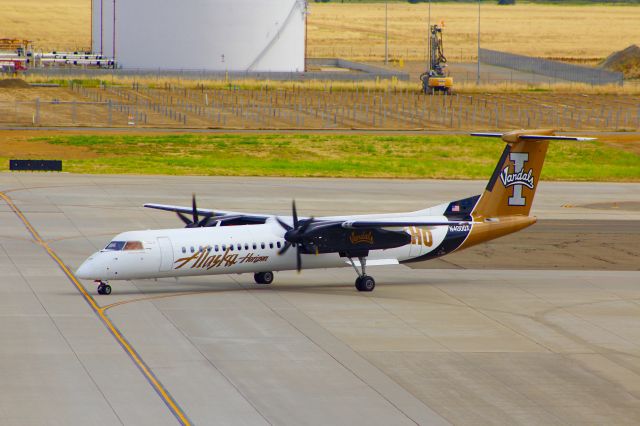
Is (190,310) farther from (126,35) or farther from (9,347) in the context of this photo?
(126,35)

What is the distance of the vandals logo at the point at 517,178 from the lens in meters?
46.0

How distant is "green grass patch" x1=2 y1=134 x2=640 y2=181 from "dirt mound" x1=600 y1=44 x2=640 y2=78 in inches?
2848

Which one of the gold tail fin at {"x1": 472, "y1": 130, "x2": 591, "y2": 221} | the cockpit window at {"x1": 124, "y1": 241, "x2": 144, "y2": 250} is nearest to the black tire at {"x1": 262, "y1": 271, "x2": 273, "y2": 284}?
the cockpit window at {"x1": 124, "y1": 241, "x2": 144, "y2": 250}

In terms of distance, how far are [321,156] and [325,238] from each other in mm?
47997

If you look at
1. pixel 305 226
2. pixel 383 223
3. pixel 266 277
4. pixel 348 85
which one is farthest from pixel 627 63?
pixel 305 226

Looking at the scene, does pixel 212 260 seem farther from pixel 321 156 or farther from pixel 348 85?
pixel 348 85

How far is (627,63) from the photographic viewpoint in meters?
168

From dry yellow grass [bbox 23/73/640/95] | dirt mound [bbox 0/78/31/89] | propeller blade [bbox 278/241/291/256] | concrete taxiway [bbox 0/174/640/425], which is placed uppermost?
dry yellow grass [bbox 23/73/640/95]

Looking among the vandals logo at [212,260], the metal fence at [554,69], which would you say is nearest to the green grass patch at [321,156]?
the vandals logo at [212,260]

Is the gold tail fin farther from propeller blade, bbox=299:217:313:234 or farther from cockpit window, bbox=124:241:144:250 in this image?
cockpit window, bbox=124:241:144:250

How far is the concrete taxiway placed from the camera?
28.0 meters

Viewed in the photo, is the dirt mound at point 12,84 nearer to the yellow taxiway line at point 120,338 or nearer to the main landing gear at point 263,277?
the yellow taxiway line at point 120,338

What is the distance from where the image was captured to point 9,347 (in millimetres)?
32906

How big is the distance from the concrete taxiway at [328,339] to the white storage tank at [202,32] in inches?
3116
